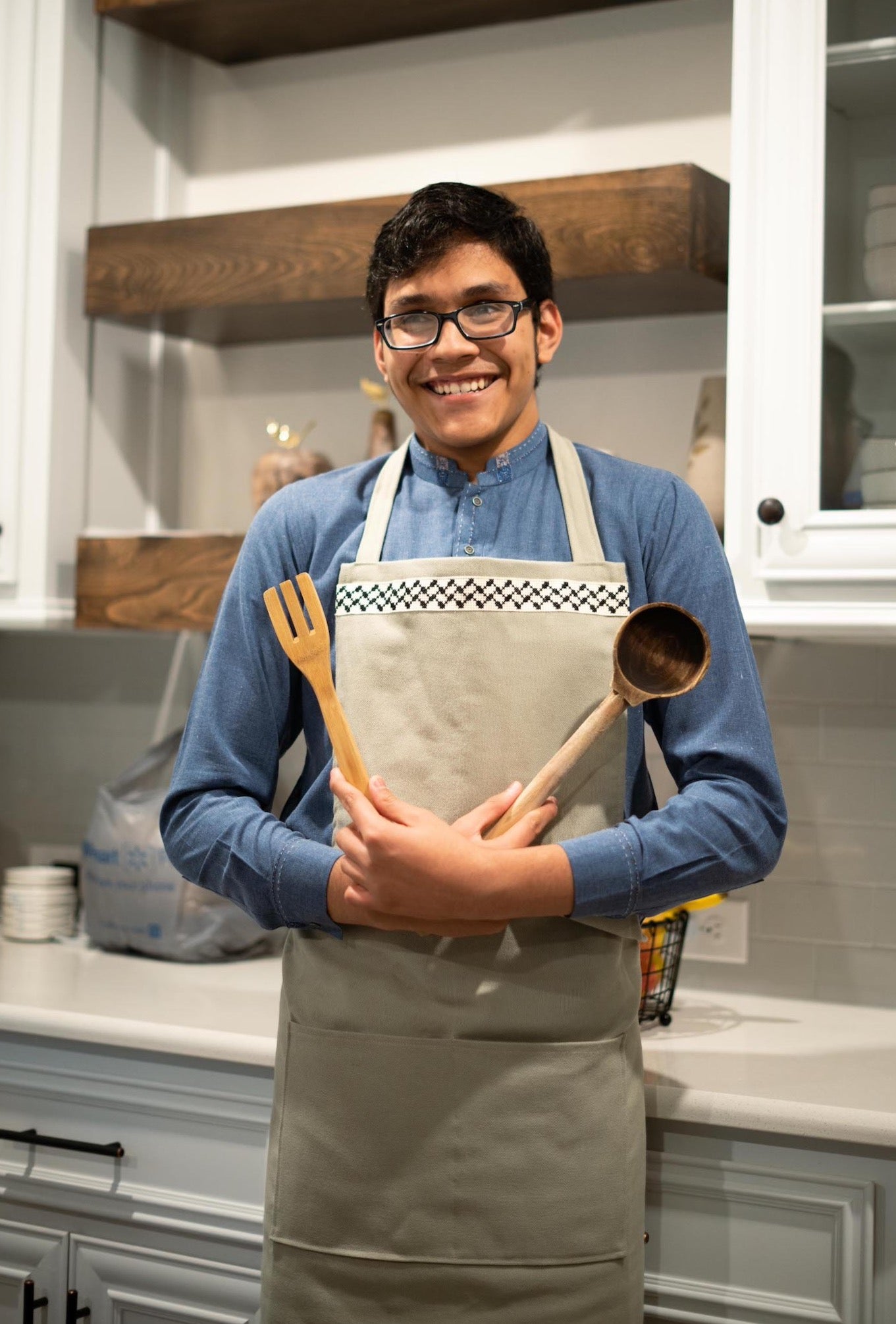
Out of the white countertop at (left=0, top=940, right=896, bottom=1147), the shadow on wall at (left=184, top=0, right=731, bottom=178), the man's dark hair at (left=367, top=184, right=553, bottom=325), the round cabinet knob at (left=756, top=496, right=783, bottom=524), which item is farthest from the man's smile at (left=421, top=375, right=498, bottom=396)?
the shadow on wall at (left=184, top=0, right=731, bottom=178)

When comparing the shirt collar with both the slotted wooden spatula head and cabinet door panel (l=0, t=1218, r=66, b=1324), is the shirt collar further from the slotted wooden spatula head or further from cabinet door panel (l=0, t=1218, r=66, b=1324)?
cabinet door panel (l=0, t=1218, r=66, b=1324)

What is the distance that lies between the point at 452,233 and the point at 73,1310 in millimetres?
1449

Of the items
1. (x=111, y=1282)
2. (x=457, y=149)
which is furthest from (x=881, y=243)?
(x=111, y=1282)

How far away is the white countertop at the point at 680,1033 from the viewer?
1.50 meters

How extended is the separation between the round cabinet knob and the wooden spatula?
0.72 meters

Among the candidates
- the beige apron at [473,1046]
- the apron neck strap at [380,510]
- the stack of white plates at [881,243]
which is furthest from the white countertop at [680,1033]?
the stack of white plates at [881,243]

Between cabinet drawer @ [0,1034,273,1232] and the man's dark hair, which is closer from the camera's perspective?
the man's dark hair

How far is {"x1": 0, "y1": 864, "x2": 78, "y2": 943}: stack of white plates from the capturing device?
2.34 meters

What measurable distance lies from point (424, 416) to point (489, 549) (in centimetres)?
15

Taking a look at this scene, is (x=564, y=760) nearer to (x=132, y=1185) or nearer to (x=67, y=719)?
(x=132, y=1185)

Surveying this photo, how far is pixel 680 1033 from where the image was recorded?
1.83m

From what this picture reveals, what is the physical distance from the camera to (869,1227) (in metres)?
1.46

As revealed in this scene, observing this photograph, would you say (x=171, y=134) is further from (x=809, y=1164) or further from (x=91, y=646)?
(x=809, y=1164)

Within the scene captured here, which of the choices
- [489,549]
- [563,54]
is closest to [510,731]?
[489,549]
